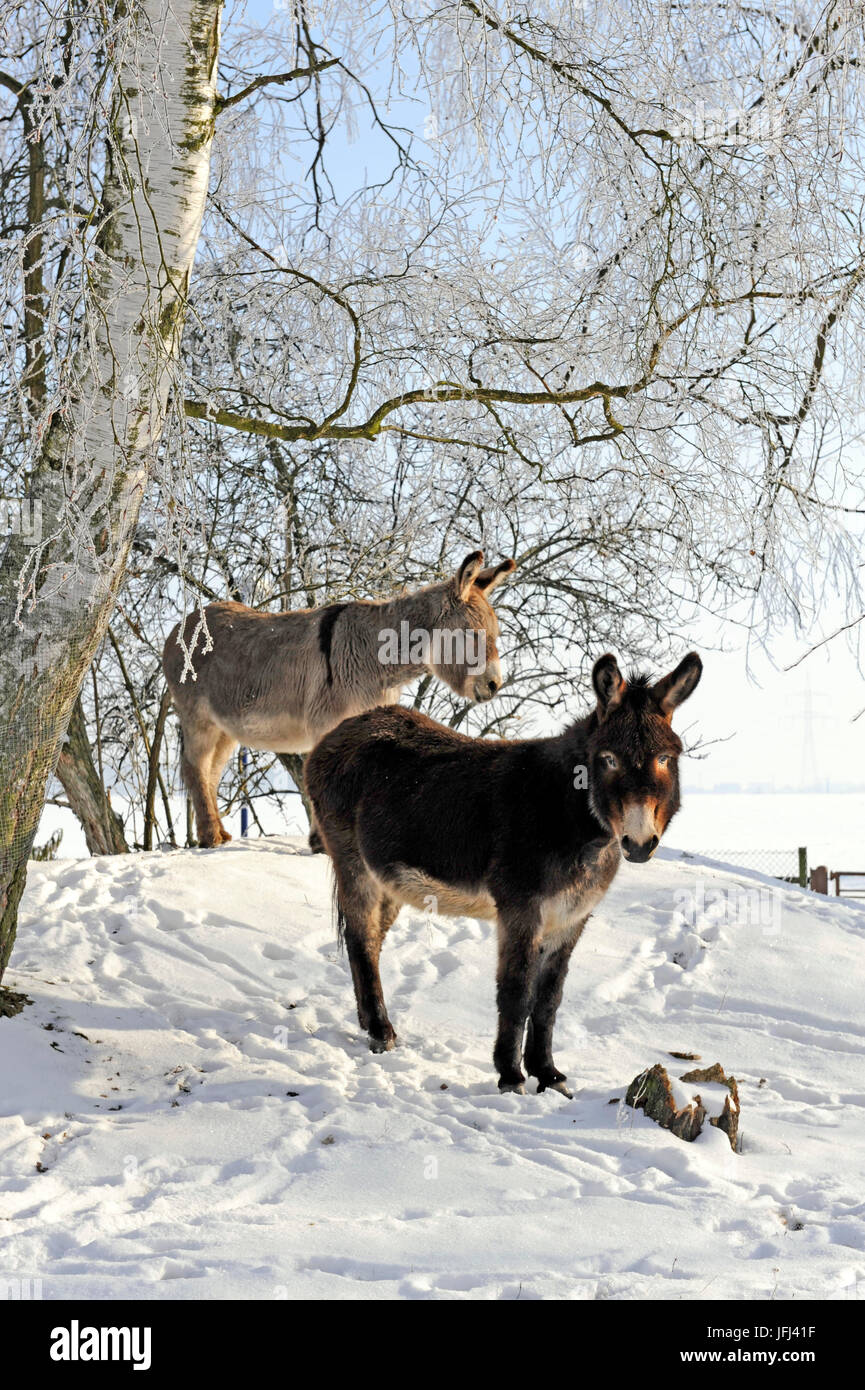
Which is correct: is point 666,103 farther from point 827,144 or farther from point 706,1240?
point 706,1240

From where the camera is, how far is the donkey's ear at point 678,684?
5.50 meters

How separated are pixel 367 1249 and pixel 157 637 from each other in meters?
10.0

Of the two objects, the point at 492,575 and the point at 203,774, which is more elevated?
the point at 492,575

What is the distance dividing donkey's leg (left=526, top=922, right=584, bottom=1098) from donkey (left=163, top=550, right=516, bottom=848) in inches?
125

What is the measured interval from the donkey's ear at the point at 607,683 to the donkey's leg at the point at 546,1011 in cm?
116

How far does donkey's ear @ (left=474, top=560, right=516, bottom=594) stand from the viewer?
8945mm

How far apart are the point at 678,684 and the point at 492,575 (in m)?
3.67

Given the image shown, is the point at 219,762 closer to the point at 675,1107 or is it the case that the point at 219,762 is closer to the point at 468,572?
the point at 468,572

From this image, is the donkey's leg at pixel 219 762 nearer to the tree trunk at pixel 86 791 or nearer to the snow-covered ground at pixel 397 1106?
the snow-covered ground at pixel 397 1106

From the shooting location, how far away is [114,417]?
18.0 ft

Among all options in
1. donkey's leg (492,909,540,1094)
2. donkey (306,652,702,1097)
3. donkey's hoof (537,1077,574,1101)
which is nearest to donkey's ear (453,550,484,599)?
donkey (306,652,702,1097)

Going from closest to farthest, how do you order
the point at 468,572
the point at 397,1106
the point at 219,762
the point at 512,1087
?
the point at 397,1106 < the point at 512,1087 < the point at 468,572 < the point at 219,762

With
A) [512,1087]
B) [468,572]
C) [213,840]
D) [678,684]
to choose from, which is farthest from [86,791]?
[678,684]

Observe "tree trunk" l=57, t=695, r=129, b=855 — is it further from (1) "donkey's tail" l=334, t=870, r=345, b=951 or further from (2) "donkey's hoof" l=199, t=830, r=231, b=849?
(1) "donkey's tail" l=334, t=870, r=345, b=951
